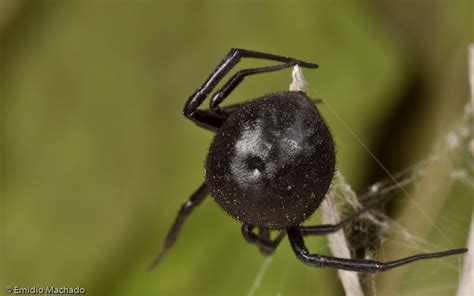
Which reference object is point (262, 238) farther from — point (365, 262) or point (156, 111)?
point (156, 111)

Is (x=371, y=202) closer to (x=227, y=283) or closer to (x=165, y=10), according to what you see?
(x=227, y=283)

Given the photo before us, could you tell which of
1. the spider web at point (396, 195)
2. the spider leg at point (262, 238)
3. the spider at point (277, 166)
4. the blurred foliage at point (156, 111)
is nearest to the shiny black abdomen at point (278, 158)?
the spider at point (277, 166)

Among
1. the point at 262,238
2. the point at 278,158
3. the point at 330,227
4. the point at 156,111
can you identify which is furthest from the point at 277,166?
the point at 156,111

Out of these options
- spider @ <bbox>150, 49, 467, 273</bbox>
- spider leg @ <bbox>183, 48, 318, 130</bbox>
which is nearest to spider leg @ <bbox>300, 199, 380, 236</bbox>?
spider @ <bbox>150, 49, 467, 273</bbox>

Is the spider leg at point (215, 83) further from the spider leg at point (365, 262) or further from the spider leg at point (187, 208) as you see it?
the spider leg at point (365, 262)

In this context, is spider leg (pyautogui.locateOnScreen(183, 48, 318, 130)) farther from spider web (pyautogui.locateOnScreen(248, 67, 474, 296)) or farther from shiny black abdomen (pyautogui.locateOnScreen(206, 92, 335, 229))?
spider web (pyautogui.locateOnScreen(248, 67, 474, 296))

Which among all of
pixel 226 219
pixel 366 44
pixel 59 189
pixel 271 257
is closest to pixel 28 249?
pixel 59 189
